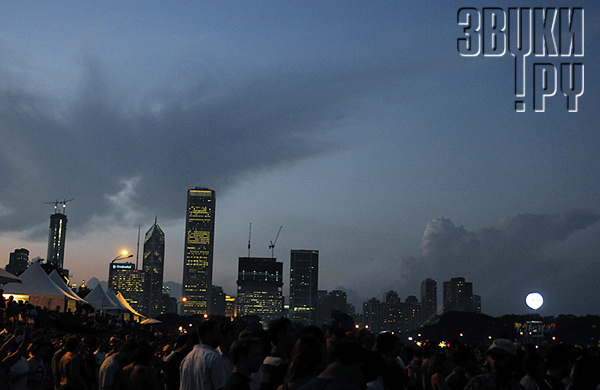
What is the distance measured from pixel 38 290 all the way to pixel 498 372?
3762 cm

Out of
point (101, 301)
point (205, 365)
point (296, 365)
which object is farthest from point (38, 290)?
point (296, 365)

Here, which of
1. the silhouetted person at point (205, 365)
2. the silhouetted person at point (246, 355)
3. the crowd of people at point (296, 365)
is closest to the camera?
the crowd of people at point (296, 365)

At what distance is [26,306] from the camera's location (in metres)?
31.7

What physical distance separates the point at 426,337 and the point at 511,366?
650 feet

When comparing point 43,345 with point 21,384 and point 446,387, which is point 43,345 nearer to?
point 21,384

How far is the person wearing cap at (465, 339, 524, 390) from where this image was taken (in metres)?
6.30

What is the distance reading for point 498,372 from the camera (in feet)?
21.2

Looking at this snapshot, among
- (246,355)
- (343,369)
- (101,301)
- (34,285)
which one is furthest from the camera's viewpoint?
(101,301)

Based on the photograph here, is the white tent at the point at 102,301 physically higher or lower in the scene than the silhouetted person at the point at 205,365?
lower

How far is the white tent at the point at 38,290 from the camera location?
126ft

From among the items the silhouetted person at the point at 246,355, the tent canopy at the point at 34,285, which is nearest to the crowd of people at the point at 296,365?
the silhouetted person at the point at 246,355

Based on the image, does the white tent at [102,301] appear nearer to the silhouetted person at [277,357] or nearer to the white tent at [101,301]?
the white tent at [101,301]

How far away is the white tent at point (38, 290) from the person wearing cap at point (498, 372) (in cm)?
3671

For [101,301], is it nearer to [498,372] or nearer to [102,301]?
[102,301]
